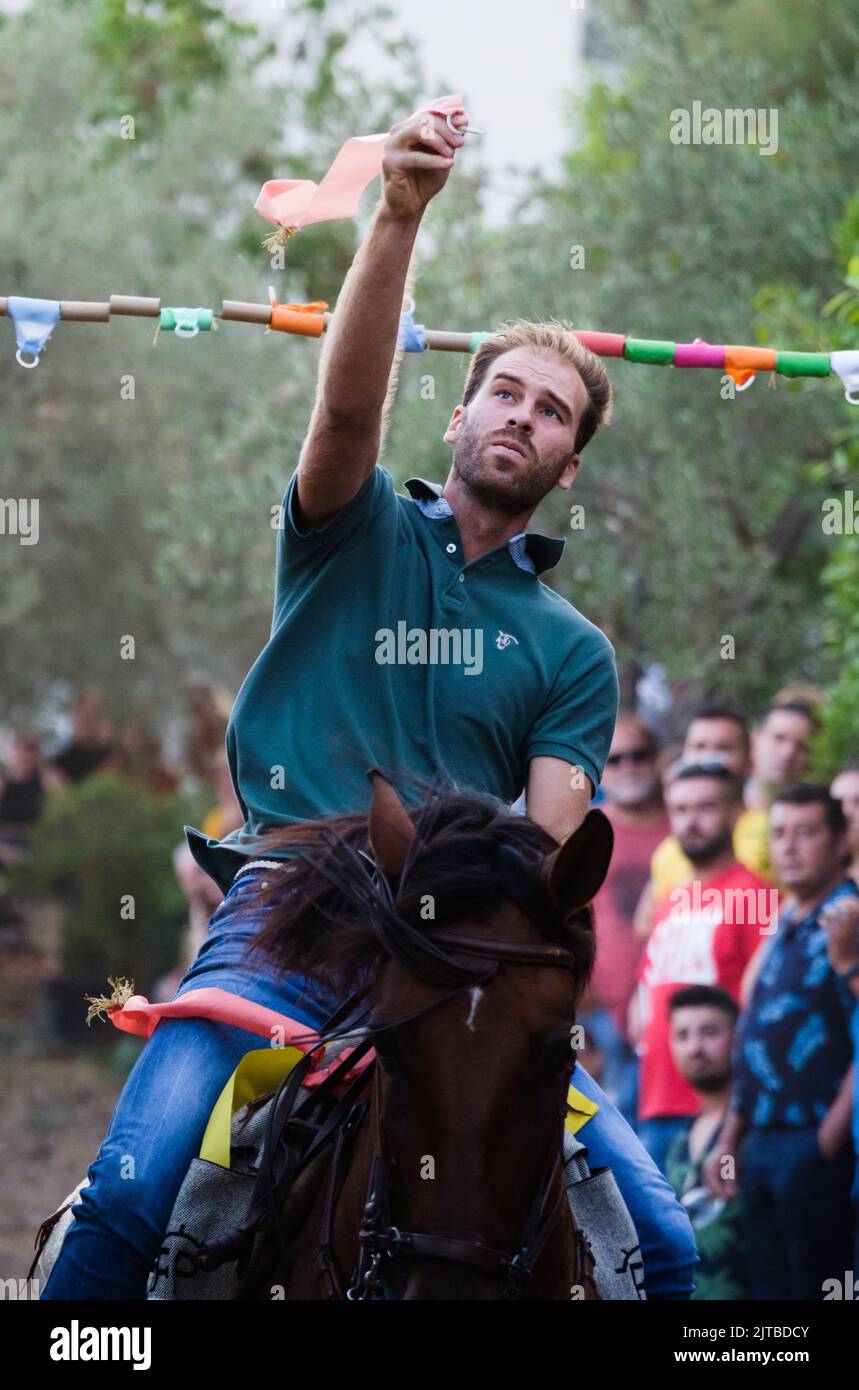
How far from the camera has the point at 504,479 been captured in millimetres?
4180

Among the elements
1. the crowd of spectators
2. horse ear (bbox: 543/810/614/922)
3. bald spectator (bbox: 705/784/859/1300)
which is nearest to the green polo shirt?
horse ear (bbox: 543/810/614/922)

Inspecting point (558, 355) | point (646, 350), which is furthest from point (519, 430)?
point (646, 350)

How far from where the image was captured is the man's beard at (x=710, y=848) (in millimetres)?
8516

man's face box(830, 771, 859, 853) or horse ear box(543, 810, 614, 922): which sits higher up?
man's face box(830, 771, 859, 853)

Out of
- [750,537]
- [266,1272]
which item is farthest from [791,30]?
[266,1272]

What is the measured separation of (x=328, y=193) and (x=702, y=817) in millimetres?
4688

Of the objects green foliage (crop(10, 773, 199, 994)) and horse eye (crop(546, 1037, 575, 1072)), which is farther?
green foliage (crop(10, 773, 199, 994))

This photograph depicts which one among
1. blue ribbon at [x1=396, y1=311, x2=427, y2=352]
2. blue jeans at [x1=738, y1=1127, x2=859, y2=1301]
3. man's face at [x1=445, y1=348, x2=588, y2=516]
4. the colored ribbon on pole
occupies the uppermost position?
blue ribbon at [x1=396, y1=311, x2=427, y2=352]

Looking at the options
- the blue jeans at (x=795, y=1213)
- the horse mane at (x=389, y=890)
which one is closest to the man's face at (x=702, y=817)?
the blue jeans at (x=795, y=1213)

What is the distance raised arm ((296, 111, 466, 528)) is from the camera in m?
3.49

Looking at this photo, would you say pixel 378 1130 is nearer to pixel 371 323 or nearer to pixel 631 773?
pixel 371 323

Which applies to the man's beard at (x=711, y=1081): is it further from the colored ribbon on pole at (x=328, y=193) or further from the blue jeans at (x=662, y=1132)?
the colored ribbon on pole at (x=328, y=193)

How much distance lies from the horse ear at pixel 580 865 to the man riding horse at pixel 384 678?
492 mm

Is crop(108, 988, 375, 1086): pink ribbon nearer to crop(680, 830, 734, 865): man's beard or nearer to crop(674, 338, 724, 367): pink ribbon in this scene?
crop(674, 338, 724, 367): pink ribbon
